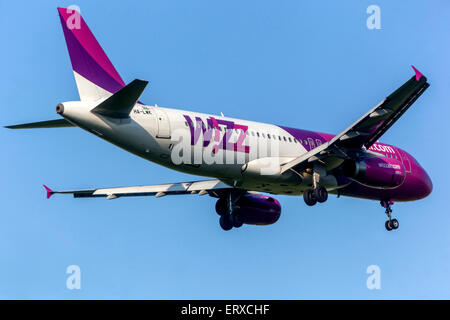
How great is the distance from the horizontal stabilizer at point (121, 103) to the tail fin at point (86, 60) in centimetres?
133

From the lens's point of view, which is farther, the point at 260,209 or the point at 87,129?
the point at 260,209

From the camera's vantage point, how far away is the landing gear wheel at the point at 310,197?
31.0m

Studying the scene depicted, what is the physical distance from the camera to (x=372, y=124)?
29.9 meters

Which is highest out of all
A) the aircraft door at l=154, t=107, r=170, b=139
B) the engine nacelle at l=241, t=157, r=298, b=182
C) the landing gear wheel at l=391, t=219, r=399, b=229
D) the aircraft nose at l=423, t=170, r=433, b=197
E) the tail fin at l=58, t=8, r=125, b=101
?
the tail fin at l=58, t=8, r=125, b=101

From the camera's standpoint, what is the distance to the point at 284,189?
32656 mm

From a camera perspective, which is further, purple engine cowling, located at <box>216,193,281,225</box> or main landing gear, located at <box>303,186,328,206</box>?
purple engine cowling, located at <box>216,193,281,225</box>

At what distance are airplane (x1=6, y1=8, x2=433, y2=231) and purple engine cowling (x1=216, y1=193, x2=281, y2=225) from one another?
0.18 ft

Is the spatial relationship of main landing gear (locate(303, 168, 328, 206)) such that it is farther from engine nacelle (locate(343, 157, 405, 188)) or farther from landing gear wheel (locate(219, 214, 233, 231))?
landing gear wheel (locate(219, 214, 233, 231))

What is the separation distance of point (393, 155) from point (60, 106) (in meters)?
16.7

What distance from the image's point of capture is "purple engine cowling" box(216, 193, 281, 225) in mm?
35138

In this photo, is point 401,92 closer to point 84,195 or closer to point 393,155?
point 393,155

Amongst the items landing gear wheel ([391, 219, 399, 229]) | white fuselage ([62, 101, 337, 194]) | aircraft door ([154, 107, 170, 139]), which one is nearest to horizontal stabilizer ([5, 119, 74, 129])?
white fuselage ([62, 101, 337, 194])
